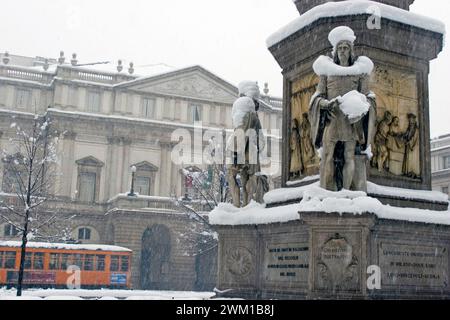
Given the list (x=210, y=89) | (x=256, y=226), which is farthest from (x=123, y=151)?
(x=256, y=226)

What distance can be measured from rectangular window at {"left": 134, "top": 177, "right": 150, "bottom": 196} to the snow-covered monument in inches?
1861

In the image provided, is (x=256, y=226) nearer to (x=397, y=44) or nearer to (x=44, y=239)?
(x=397, y=44)

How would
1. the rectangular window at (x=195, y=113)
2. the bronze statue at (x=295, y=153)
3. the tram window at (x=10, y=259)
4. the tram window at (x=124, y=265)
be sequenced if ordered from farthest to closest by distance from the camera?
the rectangular window at (x=195, y=113) → the tram window at (x=124, y=265) → the tram window at (x=10, y=259) → the bronze statue at (x=295, y=153)

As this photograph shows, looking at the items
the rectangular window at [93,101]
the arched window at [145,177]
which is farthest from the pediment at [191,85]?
the arched window at [145,177]

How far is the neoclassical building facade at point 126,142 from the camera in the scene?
52062 mm

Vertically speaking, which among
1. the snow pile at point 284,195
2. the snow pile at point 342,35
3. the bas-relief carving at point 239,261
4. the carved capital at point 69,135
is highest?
the carved capital at point 69,135

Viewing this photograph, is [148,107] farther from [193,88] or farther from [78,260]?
[78,260]

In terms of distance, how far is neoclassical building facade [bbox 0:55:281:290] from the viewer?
171 ft

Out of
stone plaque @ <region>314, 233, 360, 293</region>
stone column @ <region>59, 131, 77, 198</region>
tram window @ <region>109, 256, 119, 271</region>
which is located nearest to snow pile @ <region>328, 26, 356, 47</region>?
→ stone plaque @ <region>314, 233, 360, 293</region>

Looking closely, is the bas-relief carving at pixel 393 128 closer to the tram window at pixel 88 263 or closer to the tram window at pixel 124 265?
the tram window at pixel 88 263

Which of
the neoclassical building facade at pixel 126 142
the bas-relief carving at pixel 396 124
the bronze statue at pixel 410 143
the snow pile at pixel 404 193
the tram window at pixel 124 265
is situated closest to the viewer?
the snow pile at pixel 404 193

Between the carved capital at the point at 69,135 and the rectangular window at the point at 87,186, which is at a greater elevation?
the carved capital at the point at 69,135

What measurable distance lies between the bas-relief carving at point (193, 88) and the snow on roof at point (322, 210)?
49.2 metres

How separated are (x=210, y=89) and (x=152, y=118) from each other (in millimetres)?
6410
